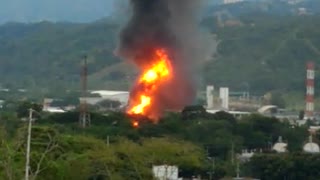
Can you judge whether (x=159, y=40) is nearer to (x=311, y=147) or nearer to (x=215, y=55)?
(x=311, y=147)

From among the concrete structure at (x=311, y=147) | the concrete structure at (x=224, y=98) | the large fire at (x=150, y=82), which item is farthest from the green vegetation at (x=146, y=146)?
the concrete structure at (x=224, y=98)

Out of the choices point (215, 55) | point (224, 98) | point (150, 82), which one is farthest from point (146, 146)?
point (215, 55)

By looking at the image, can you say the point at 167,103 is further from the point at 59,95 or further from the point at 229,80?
the point at 229,80

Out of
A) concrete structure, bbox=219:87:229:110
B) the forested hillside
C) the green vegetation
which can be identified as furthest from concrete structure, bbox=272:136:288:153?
the forested hillside

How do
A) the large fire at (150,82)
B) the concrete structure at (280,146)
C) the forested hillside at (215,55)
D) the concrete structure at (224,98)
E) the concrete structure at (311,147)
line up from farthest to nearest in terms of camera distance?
the forested hillside at (215,55)
the concrete structure at (224,98)
the large fire at (150,82)
the concrete structure at (280,146)
the concrete structure at (311,147)

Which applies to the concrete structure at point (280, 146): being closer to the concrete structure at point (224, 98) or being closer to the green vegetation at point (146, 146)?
the green vegetation at point (146, 146)
